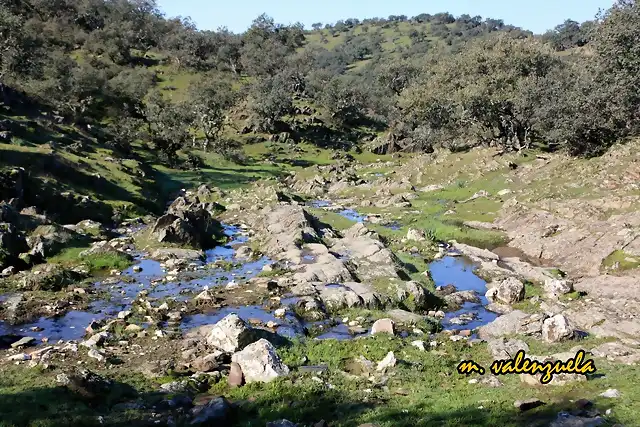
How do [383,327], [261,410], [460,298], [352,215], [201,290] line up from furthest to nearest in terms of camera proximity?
1. [352,215]
2. [460,298]
3. [201,290]
4. [383,327]
5. [261,410]

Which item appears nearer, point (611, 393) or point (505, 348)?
point (611, 393)

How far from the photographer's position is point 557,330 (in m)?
19.2

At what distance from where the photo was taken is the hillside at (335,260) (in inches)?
577

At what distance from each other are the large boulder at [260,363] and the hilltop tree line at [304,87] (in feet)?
140

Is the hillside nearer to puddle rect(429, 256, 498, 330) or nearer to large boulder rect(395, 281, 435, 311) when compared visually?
large boulder rect(395, 281, 435, 311)

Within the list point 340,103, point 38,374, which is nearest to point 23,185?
point 38,374

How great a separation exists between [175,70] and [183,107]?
57.5 metres

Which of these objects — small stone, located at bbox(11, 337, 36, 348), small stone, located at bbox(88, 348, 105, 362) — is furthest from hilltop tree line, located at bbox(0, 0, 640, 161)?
small stone, located at bbox(11, 337, 36, 348)

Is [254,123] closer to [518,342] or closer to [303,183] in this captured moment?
[303,183]

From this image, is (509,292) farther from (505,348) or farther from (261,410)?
(261,410)

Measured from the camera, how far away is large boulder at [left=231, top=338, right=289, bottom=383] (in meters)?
16.3
